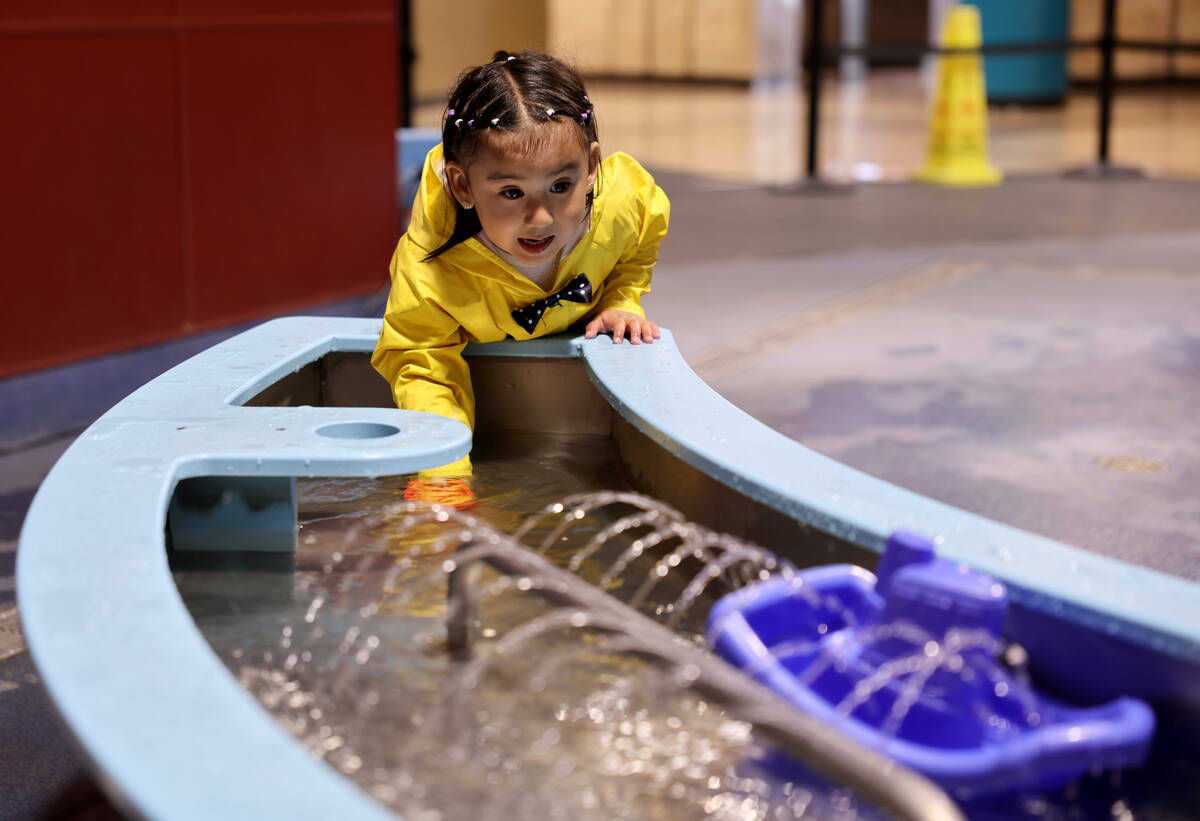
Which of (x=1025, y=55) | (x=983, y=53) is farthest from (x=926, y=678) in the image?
(x=1025, y=55)

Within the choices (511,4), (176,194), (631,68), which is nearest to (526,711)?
(176,194)

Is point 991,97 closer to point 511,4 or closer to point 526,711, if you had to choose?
point 511,4

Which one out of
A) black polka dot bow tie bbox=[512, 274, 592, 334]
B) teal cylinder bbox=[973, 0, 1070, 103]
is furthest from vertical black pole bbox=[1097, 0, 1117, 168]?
black polka dot bow tie bbox=[512, 274, 592, 334]

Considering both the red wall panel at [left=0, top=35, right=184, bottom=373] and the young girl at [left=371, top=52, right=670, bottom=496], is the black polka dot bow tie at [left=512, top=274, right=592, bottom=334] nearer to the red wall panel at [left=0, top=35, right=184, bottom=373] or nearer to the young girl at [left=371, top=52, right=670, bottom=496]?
the young girl at [left=371, top=52, right=670, bottom=496]

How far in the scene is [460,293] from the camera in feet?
7.70

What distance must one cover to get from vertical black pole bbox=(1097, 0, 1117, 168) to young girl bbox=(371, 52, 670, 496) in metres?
5.58

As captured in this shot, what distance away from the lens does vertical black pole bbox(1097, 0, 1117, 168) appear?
7301 mm

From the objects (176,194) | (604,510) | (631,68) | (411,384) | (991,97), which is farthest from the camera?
(631,68)

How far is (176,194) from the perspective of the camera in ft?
11.8

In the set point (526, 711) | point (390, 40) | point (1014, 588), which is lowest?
point (526, 711)

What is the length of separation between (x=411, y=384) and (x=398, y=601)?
595 mm

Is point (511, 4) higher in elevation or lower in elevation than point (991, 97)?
higher

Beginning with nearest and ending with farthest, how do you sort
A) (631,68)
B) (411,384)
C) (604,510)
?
(604,510) → (411,384) → (631,68)

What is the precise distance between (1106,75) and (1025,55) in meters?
4.65
